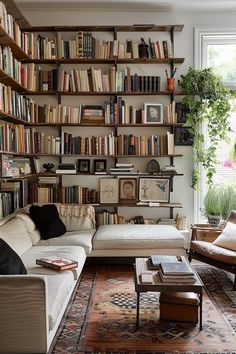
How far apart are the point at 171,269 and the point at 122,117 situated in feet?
8.52

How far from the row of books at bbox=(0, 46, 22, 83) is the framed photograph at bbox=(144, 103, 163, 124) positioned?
170 cm

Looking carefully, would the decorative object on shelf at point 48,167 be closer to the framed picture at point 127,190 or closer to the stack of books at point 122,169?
the stack of books at point 122,169

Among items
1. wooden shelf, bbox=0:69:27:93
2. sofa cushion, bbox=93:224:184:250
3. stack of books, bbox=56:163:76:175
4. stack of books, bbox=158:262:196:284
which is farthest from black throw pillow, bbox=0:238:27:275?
stack of books, bbox=56:163:76:175

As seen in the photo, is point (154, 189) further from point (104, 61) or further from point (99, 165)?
point (104, 61)

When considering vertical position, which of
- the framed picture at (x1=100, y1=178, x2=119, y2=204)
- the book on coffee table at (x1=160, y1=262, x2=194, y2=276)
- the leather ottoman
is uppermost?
the framed picture at (x1=100, y1=178, x2=119, y2=204)

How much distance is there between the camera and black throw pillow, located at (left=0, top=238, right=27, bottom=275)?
252cm

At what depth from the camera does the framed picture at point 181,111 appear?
513cm

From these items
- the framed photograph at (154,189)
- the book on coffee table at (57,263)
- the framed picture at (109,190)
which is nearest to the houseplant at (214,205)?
the framed photograph at (154,189)

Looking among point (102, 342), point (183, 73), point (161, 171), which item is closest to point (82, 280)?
point (102, 342)

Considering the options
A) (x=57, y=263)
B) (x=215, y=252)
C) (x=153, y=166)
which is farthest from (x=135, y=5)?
(x=57, y=263)

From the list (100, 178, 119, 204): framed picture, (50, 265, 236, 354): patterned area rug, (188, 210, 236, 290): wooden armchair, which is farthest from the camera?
(100, 178, 119, 204): framed picture

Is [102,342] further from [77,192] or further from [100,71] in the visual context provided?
[100,71]

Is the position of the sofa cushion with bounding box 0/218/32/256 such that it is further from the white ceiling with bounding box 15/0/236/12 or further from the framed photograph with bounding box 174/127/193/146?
the white ceiling with bounding box 15/0/236/12

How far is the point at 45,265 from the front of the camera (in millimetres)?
3102
